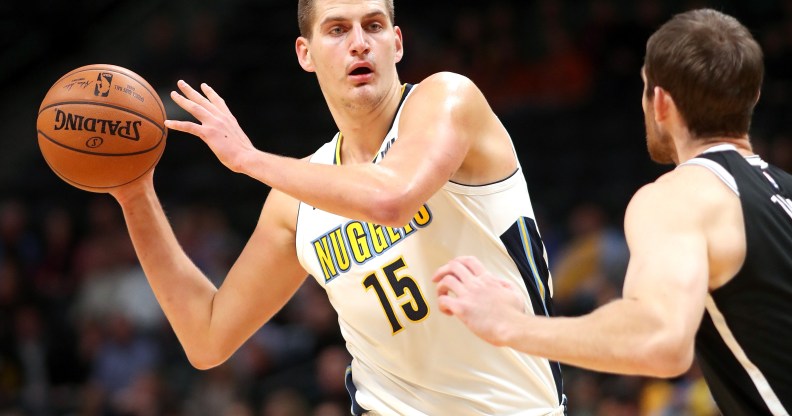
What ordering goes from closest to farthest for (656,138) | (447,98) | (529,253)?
(656,138), (447,98), (529,253)

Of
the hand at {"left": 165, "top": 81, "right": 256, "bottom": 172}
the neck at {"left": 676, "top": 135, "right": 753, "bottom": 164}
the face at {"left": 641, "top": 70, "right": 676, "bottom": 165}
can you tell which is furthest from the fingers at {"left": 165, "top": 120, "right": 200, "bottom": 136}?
the neck at {"left": 676, "top": 135, "right": 753, "bottom": 164}

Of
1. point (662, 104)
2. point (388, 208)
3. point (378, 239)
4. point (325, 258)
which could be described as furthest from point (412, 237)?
point (662, 104)

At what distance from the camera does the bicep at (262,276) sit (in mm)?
4621

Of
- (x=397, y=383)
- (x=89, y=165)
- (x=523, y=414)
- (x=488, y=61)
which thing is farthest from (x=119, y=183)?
(x=488, y=61)

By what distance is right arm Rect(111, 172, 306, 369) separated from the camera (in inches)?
183

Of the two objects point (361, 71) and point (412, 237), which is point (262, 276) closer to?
point (412, 237)

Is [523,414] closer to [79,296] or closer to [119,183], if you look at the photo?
[119,183]

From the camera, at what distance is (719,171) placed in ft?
9.80

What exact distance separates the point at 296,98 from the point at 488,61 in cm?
271

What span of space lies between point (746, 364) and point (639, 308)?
54 cm

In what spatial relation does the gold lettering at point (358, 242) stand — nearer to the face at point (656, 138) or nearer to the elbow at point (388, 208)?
the elbow at point (388, 208)

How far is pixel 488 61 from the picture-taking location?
12664 mm

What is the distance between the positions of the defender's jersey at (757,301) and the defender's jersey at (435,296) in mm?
1213

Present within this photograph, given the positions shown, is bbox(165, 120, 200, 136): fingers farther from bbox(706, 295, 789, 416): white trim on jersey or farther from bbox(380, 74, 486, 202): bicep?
bbox(706, 295, 789, 416): white trim on jersey
